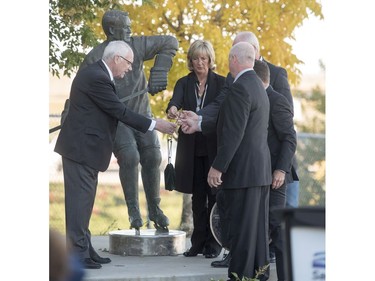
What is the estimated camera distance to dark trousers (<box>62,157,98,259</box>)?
749 centimetres

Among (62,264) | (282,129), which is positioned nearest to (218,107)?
(282,129)

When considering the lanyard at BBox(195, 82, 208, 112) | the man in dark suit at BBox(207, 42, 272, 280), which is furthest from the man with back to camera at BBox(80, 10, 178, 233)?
the man in dark suit at BBox(207, 42, 272, 280)

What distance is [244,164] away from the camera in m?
7.05

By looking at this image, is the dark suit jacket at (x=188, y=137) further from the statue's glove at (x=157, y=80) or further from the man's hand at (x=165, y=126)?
the man's hand at (x=165, y=126)

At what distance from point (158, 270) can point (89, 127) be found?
1.12 m

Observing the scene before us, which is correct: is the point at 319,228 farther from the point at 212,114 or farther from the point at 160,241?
the point at 160,241

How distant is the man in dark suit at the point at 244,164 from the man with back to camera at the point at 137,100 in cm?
141

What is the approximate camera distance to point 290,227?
321cm

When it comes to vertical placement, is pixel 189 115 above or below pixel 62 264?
above

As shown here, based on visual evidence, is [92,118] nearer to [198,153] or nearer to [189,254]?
[198,153]
